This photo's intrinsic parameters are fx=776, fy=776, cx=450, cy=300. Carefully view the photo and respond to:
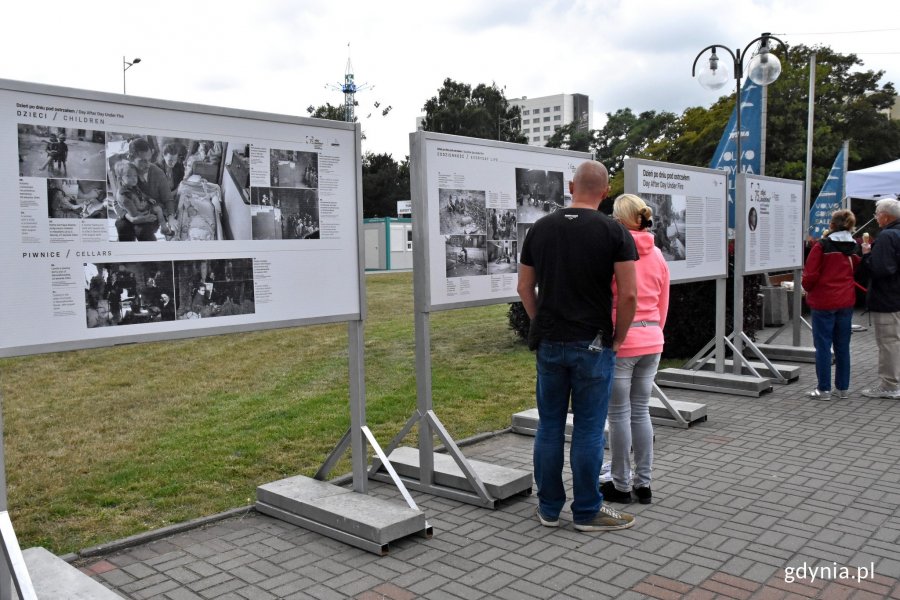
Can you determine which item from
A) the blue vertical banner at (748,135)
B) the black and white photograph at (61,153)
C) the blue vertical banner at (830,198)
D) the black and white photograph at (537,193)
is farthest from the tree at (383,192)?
the black and white photograph at (61,153)

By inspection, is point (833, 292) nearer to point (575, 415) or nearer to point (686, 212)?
point (686, 212)

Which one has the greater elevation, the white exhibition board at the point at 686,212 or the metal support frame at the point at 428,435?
the white exhibition board at the point at 686,212

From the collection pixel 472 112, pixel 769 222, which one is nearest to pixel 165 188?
pixel 769 222

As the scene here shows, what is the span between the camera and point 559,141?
7681cm

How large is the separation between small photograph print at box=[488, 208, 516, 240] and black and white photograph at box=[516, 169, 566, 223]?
0.10m

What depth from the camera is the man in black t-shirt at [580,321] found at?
4.12 m

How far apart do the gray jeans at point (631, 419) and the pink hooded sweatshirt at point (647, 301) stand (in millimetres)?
79

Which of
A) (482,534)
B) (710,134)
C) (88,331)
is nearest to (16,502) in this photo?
(88,331)

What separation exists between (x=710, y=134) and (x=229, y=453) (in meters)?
31.0

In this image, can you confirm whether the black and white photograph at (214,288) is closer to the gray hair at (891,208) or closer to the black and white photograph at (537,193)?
the black and white photograph at (537,193)

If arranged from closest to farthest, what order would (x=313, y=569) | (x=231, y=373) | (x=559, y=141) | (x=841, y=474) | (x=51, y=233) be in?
(x=51, y=233) < (x=313, y=569) < (x=841, y=474) < (x=231, y=373) < (x=559, y=141)

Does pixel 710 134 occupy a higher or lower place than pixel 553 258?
higher

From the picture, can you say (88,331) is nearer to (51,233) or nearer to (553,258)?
(51,233)

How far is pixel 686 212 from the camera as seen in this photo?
7613 millimetres
